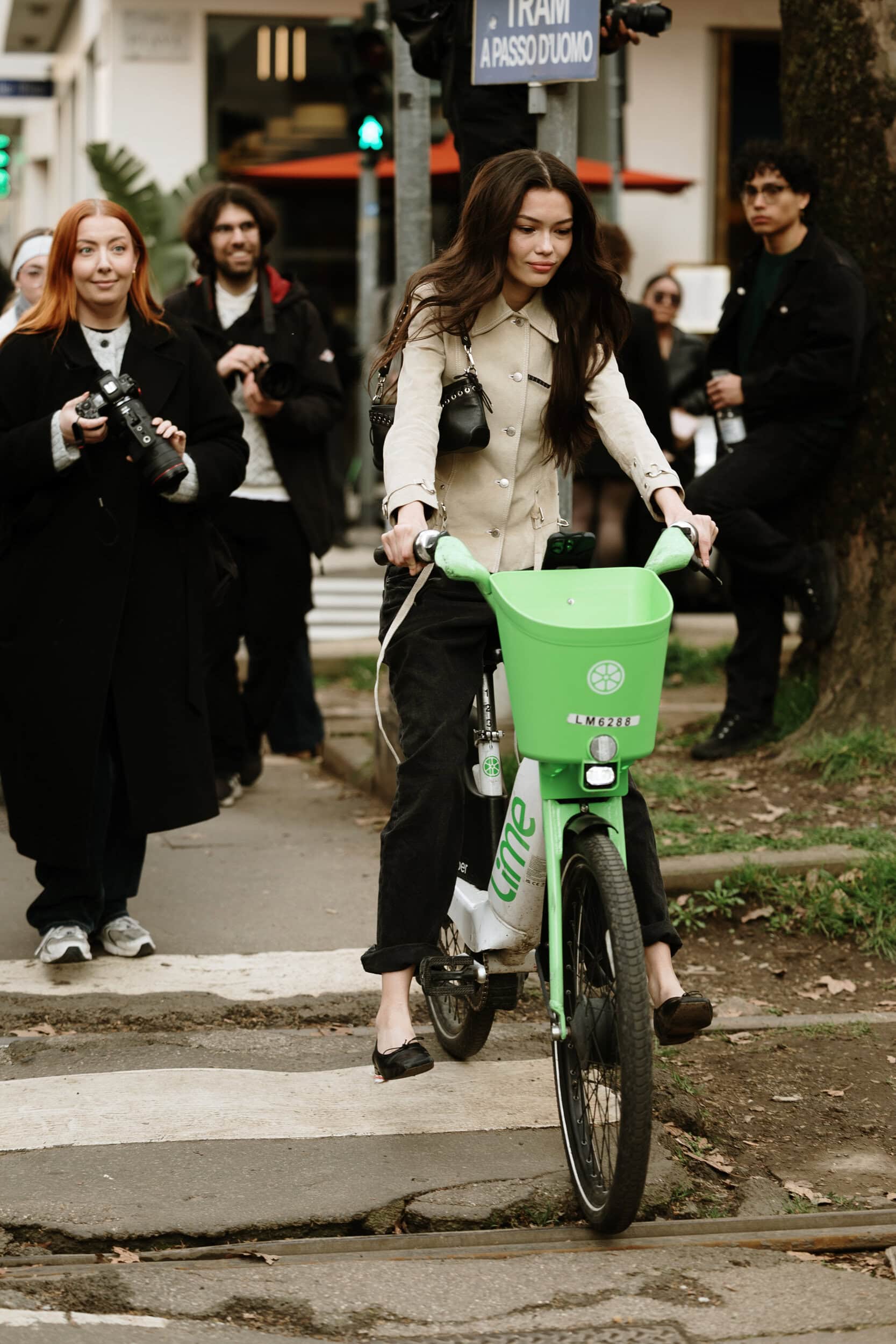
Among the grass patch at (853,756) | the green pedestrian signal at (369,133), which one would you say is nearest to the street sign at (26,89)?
the green pedestrian signal at (369,133)

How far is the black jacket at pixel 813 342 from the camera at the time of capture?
6914 mm

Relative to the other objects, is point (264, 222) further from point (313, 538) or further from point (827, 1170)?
point (827, 1170)

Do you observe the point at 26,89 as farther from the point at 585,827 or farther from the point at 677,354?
the point at 585,827

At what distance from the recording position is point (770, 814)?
6465 mm

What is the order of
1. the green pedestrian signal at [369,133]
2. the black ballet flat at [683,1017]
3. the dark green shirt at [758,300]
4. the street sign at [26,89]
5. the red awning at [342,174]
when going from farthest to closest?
the street sign at [26,89]
the red awning at [342,174]
the green pedestrian signal at [369,133]
the dark green shirt at [758,300]
the black ballet flat at [683,1017]

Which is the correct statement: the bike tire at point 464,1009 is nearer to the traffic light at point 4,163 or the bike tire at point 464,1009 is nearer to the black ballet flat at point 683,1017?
the black ballet flat at point 683,1017

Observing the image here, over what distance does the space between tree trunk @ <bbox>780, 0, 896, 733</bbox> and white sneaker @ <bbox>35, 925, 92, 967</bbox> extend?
2.96m

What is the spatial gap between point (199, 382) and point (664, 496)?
6.24ft

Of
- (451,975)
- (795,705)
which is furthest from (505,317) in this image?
(795,705)

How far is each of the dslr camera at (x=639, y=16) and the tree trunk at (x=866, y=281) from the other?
117cm

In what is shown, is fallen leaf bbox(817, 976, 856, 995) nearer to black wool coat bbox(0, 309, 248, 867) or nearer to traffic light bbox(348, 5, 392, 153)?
black wool coat bbox(0, 309, 248, 867)

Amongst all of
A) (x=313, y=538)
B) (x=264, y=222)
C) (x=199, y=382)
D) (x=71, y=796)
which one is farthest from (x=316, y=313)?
(x=71, y=796)

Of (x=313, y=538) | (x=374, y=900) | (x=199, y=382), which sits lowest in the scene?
(x=374, y=900)

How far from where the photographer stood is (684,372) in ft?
34.4
